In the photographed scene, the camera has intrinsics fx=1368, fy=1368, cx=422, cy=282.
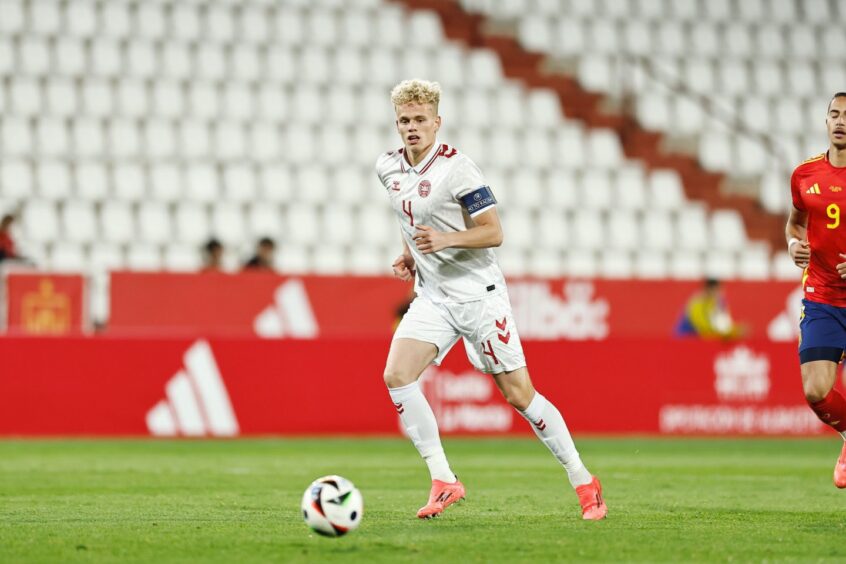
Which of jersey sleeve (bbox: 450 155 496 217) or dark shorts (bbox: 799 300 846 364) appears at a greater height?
jersey sleeve (bbox: 450 155 496 217)

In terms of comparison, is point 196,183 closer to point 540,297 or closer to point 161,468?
point 540,297

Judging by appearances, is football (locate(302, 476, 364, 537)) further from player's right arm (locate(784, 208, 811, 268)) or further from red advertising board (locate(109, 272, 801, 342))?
red advertising board (locate(109, 272, 801, 342))

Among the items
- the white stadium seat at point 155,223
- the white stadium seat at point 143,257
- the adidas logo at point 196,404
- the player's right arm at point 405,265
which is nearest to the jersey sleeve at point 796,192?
A: the player's right arm at point 405,265

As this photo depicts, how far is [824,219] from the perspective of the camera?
25.4ft

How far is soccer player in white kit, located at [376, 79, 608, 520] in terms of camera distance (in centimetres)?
713

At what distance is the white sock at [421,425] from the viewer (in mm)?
7297

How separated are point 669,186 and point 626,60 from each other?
93.5 inches

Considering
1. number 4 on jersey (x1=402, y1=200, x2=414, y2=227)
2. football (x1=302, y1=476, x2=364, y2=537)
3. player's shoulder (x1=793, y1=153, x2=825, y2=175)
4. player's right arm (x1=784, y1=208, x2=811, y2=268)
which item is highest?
player's shoulder (x1=793, y1=153, x2=825, y2=175)

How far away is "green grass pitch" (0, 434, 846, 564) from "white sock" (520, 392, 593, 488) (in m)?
0.26

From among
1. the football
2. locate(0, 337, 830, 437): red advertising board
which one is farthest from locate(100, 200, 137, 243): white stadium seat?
the football

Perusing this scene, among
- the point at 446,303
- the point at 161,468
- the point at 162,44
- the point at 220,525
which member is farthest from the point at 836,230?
the point at 162,44

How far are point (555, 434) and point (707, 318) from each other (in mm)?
10007

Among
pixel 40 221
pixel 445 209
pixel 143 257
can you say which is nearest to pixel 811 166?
pixel 445 209

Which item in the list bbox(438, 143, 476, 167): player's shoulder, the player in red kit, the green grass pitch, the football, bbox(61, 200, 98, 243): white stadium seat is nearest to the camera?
the green grass pitch
